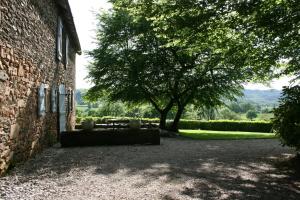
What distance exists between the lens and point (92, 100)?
86.8 ft

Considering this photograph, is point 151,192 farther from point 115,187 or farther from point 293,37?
point 293,37

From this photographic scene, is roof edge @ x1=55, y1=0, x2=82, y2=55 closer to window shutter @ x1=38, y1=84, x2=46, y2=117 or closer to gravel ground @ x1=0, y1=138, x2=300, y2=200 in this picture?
window shutter @ x1=38, y1=84, x2=46, y2=117

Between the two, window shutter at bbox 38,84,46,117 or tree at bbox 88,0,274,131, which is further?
tree at bbox 88,0,274,131

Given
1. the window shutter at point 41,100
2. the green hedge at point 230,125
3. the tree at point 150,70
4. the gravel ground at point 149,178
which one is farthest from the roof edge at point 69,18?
the green hedge at point 230,125

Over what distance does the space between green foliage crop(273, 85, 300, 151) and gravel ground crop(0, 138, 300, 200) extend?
855 mm

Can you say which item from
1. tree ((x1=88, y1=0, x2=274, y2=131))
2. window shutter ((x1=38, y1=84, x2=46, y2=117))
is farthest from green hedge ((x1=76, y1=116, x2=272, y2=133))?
window shutter ((x1=38, y1=84, x2=46, y2=117))

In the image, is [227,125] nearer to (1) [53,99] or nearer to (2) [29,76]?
(1) [53,99]

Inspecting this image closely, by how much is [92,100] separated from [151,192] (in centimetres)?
2053

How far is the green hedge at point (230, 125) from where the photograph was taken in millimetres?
31645

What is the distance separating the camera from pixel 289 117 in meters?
9.45

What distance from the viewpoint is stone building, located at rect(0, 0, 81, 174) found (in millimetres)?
7590

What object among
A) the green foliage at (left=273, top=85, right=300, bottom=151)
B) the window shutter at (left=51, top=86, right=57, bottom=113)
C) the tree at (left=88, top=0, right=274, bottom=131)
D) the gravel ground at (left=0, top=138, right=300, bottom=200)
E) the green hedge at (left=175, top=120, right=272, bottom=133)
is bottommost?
the gravel ground at (left=0, top=138, right=300, bottom=200)

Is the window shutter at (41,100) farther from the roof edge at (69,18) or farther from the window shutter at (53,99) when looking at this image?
the roof edge at (69,18)

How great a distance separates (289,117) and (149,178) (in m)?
4.17
